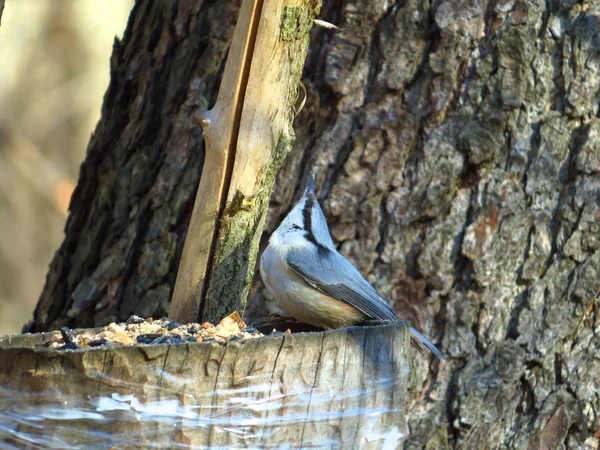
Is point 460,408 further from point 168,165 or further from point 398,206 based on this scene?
point 168,165

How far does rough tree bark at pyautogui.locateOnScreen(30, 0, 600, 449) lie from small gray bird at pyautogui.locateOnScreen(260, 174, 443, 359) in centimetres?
36

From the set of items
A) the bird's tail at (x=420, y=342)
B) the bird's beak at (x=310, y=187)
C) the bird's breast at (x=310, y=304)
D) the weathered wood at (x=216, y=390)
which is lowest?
the weathered wood at (x=216, y=390)

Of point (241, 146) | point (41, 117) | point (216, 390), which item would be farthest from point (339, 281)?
point (41, 117)

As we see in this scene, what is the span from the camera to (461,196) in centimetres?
312

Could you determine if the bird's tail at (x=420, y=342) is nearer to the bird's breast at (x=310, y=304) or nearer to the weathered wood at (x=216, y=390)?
the bird's breast at (x=310, y=304)

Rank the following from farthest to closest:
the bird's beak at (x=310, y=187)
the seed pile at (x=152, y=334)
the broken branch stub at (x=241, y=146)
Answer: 1. the bird's beak at (x=310, y=187)
2. the broken branch stub at (x=241, y=146)
3. the seed pile at (x=152, y=334)

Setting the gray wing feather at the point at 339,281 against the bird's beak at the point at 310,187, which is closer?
the gray wing feather at the point at 339,281

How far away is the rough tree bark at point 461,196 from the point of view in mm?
3061

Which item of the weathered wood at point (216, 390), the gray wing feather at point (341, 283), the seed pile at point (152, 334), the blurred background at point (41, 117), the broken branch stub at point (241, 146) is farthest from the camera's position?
the blurred background at point (41, 117)

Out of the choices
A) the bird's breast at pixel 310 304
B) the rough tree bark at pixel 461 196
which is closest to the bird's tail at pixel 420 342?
the bird's breast at pixel 310 304

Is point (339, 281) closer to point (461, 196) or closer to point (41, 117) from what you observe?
point (461, 196)

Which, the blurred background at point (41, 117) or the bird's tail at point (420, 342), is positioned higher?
the blurred background at point (41, 117)

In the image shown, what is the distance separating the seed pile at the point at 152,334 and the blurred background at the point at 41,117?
763 centimetres

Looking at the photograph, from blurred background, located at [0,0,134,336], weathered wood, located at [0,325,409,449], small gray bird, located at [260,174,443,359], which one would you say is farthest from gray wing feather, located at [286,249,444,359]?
blurred background, located at [0,0,134,336]
